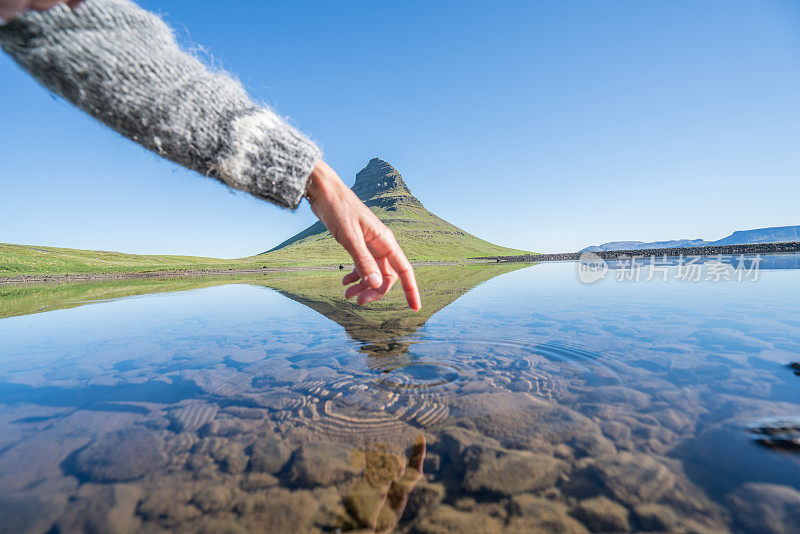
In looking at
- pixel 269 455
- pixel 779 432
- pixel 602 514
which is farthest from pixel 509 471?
pixel 779 432

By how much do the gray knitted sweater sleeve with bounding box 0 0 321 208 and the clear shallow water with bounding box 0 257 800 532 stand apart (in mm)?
2034

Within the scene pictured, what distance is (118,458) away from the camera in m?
2.70

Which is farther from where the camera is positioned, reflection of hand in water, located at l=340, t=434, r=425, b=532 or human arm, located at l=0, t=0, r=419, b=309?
reflection of hand in water, located at l=340, t=434, r=425, b=532

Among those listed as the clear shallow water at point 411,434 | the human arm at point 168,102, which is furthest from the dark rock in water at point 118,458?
the human arm at point 168,102

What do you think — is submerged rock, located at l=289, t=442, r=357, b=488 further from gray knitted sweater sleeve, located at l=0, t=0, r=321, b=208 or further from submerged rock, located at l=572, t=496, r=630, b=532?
gray knitted sweater sleeve, located at l=0, t=0, r=321, b=208

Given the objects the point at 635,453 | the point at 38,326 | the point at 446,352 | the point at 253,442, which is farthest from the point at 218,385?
the point at 38,326

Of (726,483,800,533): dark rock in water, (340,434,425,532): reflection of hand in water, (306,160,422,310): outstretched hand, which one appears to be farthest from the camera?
(306,160,422,310): outstretched hand

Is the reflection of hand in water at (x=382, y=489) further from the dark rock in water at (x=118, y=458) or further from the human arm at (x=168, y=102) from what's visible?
the dark rock in water at (x=118, y=458)

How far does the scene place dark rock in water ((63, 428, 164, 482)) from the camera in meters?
2.48

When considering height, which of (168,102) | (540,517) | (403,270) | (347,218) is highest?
(168,102)

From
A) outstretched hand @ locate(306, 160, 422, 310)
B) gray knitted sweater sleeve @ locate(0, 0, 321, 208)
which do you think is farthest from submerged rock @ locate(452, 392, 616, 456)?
gray knitted sweater sleeve @ locate(0, 0, 321, 208)

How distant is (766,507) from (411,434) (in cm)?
224

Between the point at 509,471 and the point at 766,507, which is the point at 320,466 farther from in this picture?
the point at 766,507

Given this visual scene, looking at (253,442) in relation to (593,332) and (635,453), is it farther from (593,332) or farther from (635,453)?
(593,332)
